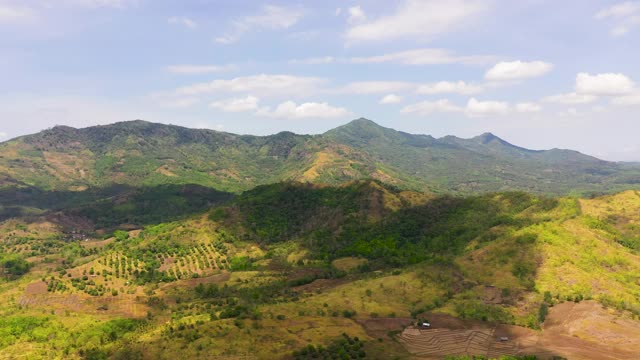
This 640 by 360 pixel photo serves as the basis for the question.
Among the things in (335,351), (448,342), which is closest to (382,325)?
(448,342)

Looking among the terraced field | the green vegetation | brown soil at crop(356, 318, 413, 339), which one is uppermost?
the green vegetation

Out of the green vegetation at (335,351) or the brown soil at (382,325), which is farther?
the brown soil at (382,325)

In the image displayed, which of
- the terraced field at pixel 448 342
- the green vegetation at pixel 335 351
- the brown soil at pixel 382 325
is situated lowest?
the terraced field at pixel 448 342

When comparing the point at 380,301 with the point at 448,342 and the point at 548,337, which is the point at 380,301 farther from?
the point at 548,337

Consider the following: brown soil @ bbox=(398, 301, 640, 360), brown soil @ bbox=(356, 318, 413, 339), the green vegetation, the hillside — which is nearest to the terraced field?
brown soil @ bbox=(398, 301, 640, 360)

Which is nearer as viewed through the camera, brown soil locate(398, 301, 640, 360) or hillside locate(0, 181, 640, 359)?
brown soil locate(398, 301, 640, 360)

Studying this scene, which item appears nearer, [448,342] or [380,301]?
[448,342]

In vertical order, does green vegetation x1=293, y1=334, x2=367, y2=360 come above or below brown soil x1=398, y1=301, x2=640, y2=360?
above

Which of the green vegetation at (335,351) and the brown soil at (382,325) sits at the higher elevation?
the green vegetation at (335,351)

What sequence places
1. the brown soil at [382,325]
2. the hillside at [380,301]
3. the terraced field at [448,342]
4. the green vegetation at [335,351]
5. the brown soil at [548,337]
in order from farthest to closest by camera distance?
1. the brown soil at [382,325]
2. the hillside at [380,301]
3. the terraced field at [448,342]
4. the brown soil at [548,337]
5. the green vegetation at [335,351]

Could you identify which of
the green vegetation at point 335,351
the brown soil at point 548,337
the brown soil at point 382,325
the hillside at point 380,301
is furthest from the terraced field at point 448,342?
the green vegetation at point 335,351

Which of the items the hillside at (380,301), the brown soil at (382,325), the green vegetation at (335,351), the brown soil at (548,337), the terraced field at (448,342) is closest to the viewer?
the green vegetation at (335,351)

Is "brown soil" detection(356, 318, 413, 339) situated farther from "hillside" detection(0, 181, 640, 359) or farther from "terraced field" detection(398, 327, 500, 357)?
"terraced field" detection(398, 327, 500, 357)

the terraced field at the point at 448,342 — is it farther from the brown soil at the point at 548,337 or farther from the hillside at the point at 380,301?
the hillside at the point at 380,301
